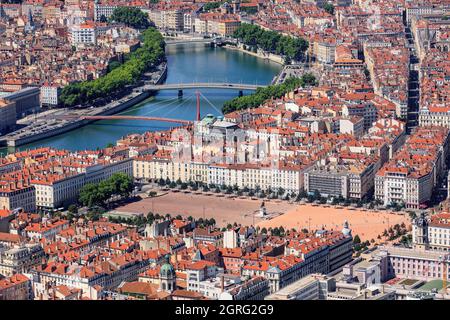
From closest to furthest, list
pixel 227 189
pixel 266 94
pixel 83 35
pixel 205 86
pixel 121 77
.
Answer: pixel 227 189 → pixel 266 94 → pixel 205 86 → pixel 121 77 → pixel 83 35

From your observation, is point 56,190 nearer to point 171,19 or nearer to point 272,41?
point 272,41

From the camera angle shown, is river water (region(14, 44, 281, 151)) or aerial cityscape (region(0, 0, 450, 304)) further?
river water (region(14, 44, 281, 151))

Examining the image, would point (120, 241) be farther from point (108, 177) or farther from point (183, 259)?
point (108, 177)

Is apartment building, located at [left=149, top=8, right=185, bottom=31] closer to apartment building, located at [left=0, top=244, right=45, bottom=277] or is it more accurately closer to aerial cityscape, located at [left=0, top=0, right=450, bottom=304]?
aerial cityscape, located at [left=0, top=0, right=450, bottom=304]

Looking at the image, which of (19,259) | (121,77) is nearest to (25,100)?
(121,77)

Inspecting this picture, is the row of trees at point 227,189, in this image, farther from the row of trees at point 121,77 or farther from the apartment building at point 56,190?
the row of trees at point 121,77

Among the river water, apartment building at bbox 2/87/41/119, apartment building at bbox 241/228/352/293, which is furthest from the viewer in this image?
apartment building at bbox 2/87/41/119

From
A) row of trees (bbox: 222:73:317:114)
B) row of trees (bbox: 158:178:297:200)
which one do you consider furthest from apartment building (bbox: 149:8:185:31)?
row of trees (bbox: 158:178:297:200)
